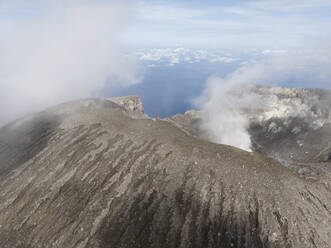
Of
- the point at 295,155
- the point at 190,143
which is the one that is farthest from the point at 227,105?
the point at 190,143

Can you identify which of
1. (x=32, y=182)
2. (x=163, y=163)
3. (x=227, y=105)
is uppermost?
(x=163, y=163)

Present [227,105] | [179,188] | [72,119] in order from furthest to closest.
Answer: [227,105], [72,119], [179,188]

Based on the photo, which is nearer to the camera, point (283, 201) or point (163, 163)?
point (283, 201)

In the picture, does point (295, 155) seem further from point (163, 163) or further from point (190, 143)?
point (163, 163)

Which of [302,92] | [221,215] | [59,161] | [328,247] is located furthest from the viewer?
[302,92]

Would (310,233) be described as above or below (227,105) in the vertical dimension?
above

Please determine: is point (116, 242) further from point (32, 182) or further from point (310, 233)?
point (310, 233)

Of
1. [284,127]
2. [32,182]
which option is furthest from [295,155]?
[32,182]
